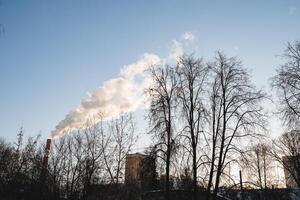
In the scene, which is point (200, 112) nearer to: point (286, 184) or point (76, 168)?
point (76, 168)

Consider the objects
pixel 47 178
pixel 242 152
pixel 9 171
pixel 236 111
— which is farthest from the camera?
pixel 47 178

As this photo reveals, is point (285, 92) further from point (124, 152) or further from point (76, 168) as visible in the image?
point (76, 168)

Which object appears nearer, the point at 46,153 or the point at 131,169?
the point at 131,169

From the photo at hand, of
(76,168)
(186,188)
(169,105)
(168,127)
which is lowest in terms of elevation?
(186,188)

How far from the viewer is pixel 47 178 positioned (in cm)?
3212

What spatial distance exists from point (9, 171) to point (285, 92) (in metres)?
25.1

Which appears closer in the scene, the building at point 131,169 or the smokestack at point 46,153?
the building at point 131,169

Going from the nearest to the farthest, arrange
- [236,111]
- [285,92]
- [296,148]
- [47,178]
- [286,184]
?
[285,92] < [236,111] < [47,178] < [296,148] < [286,184]

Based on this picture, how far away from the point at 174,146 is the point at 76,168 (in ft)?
49.7

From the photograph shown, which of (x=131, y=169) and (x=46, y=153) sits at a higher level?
(x=46, y=153)

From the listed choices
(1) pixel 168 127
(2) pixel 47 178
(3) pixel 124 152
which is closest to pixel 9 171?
(2) pixel 47 178

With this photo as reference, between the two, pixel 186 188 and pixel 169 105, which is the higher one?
pixel 169 105

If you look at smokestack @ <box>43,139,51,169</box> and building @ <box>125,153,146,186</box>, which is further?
smokestack @ <box>43,139,51,169</box>

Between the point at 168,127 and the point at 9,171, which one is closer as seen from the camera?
the point at 168,127
